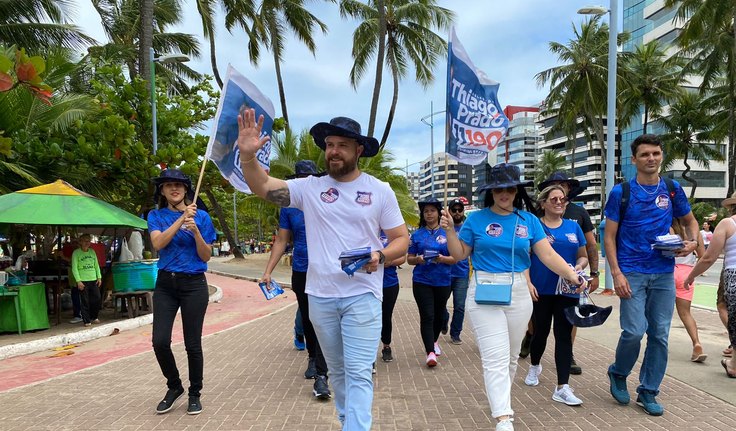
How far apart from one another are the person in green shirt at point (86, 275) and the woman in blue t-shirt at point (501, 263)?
7085mm

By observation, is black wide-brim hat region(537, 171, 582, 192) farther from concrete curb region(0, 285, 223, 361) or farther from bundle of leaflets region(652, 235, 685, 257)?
concrete curb region(0, 285, 223, 361)

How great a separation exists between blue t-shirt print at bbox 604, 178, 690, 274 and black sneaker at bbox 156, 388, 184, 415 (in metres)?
3.81

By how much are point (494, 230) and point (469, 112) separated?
1.36 metres

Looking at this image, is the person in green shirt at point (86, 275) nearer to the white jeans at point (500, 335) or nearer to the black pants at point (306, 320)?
the black pants at point (306, 320)

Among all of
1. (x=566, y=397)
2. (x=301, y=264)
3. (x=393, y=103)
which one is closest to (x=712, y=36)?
(x=393, y=103)

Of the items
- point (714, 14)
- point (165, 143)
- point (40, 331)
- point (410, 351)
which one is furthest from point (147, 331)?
point (714, 14)

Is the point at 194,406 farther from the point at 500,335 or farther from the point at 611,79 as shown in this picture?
the point at 611,79

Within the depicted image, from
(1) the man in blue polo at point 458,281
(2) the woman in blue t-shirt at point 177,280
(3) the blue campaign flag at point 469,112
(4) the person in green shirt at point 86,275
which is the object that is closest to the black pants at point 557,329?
(3) the blue campaign flag at point 469,112

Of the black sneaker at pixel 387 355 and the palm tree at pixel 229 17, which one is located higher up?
the palm tree at pixel 229 17

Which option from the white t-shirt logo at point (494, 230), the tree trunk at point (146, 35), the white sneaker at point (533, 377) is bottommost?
the white sneaker at point (533, 377)

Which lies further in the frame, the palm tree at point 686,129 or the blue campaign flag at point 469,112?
the palm tree at point 686,129

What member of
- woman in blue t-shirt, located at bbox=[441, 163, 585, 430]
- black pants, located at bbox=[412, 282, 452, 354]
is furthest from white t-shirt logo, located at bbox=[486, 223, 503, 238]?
black pants, located at bbox=[412, 282, 452, 354]

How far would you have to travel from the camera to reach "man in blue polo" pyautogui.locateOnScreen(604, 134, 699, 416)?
4266mm

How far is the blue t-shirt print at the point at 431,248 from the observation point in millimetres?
6012
